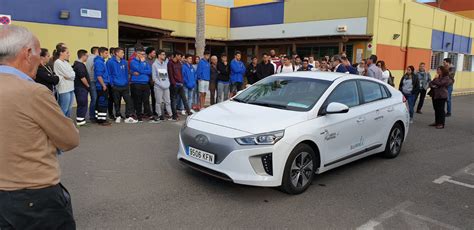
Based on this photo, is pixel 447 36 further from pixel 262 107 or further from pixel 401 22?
pixel 262 107

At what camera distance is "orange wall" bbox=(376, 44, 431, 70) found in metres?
18.6

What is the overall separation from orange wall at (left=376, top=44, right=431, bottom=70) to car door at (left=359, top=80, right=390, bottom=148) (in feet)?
41.6

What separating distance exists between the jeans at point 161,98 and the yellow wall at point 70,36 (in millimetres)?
4855

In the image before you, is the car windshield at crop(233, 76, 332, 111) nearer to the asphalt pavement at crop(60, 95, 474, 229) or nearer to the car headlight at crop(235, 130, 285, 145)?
the car headlight at crop(235, 130, 285, 145)

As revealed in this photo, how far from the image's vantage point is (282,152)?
4512 mm

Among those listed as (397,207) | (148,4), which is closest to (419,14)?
(148,4)

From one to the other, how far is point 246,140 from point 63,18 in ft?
34.6

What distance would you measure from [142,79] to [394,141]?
6.03 m

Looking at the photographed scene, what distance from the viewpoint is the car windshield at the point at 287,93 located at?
5.35 meters

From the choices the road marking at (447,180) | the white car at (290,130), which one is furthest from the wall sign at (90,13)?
the road marking at (447,180)

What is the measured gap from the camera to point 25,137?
201 centimetres

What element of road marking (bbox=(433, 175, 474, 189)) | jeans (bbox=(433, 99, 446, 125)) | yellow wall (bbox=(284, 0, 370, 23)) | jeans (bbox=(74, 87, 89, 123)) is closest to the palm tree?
yellow wall (bbox=(284, 0, 370, 23))

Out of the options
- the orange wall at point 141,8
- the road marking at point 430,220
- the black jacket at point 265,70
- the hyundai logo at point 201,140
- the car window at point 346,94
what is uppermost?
the orange wall at point 141,8

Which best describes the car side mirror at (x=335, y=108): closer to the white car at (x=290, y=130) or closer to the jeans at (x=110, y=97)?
the white car at (x=290, y=130)
